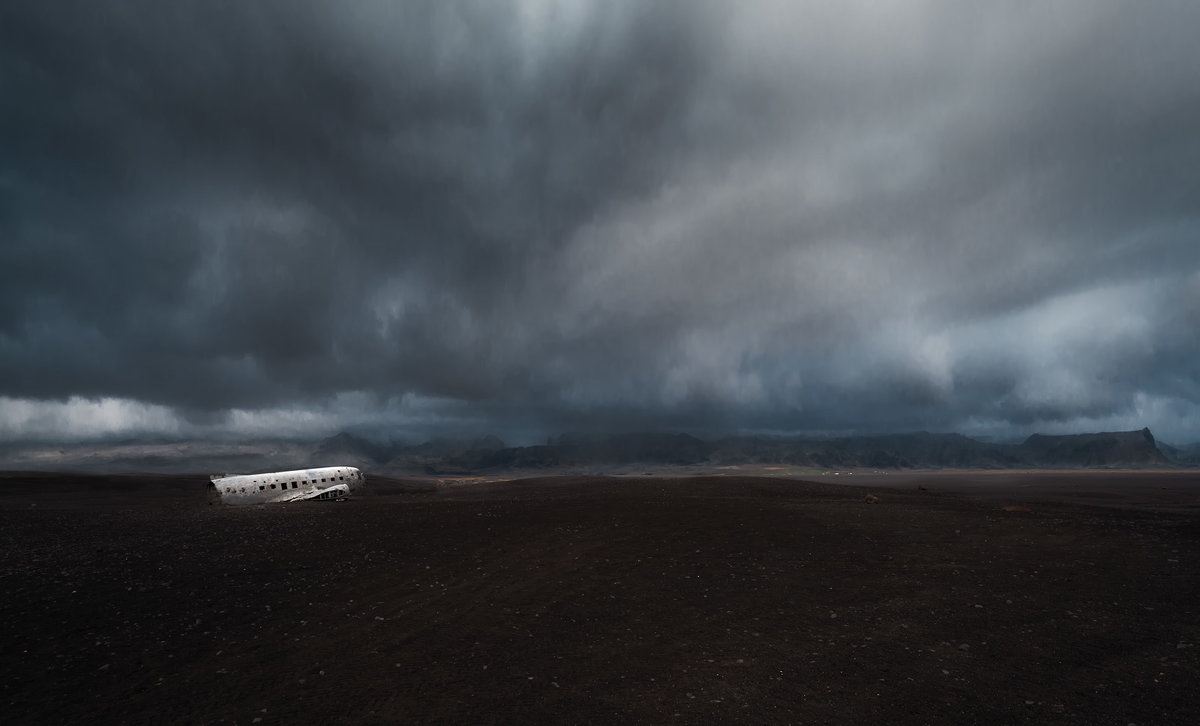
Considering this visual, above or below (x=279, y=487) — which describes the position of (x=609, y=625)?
below

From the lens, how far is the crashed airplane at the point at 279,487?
4725 cm

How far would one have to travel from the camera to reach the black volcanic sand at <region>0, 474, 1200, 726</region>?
10.1m

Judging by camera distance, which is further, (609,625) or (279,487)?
(279,487)

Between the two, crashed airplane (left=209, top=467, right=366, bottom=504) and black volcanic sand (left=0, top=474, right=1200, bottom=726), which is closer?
black volcanic sand (left=0, top=474, right=1200, bottom=726)

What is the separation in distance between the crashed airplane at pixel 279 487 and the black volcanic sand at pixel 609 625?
1958cm

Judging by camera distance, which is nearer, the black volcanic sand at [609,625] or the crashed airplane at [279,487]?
the black volcanic sand at [609,625]

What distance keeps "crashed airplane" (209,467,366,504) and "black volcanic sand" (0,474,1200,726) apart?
19583 millimetres

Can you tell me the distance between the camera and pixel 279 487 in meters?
50.2

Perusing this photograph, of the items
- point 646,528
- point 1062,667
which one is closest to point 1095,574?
point 1062,667

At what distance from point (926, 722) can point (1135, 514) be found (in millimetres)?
38562

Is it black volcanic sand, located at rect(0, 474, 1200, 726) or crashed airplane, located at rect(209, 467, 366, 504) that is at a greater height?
crashed airplane, located at rect(209, 467, 366, 504)

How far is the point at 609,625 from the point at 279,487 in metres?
46.4

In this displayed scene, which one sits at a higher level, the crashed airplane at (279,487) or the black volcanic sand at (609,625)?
the crashed airplane at (279,487)

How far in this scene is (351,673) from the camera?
1152 cm
